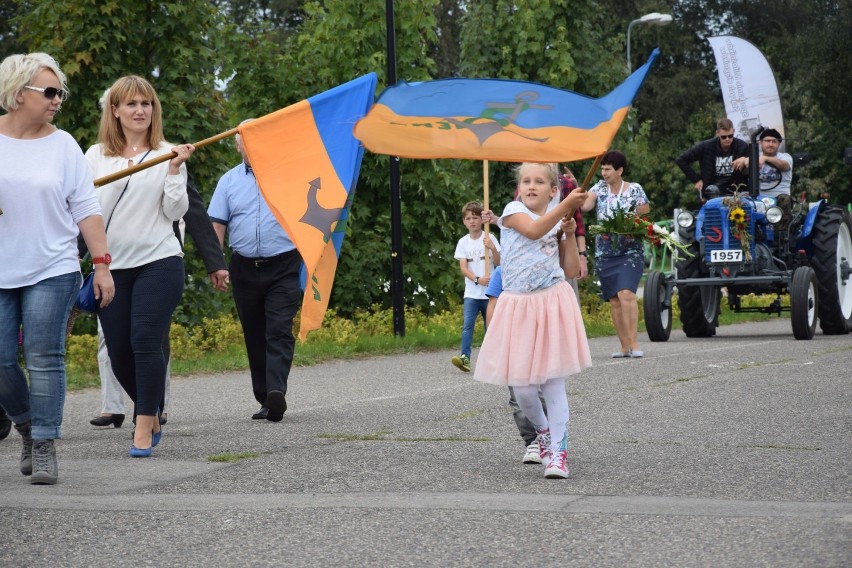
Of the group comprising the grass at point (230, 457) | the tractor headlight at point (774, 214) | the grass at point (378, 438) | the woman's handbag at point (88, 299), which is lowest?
the grass at point (378, 438)

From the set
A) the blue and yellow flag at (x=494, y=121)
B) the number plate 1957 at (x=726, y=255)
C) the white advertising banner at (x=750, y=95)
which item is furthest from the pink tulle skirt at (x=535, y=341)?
the white advertising banner at (x=750, y=95)

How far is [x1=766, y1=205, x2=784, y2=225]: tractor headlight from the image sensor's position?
15914 mm

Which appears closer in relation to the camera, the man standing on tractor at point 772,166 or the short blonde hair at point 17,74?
the short blonde hair at point 17,74

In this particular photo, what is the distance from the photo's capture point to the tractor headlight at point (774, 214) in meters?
15.9

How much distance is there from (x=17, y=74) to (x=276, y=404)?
10.1 feet

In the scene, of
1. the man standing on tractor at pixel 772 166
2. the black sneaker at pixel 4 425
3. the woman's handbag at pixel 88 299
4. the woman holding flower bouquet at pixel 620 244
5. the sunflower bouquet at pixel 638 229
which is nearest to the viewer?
the woman's handbag at pixel 88 299

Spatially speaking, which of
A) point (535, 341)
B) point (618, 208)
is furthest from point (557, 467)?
point (618, 208)

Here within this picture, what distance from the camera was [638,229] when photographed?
13.2 m

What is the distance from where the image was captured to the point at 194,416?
9648mm

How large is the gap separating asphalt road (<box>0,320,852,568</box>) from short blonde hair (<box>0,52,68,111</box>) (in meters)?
1.73

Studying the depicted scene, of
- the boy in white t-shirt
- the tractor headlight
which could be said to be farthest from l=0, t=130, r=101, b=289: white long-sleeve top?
the tractor headlight

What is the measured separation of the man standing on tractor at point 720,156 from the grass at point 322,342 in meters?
2.77

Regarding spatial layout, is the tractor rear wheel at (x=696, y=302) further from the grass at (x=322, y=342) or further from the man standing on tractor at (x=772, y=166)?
the grass at (x=322, y=342)

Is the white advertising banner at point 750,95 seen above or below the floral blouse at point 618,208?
above
